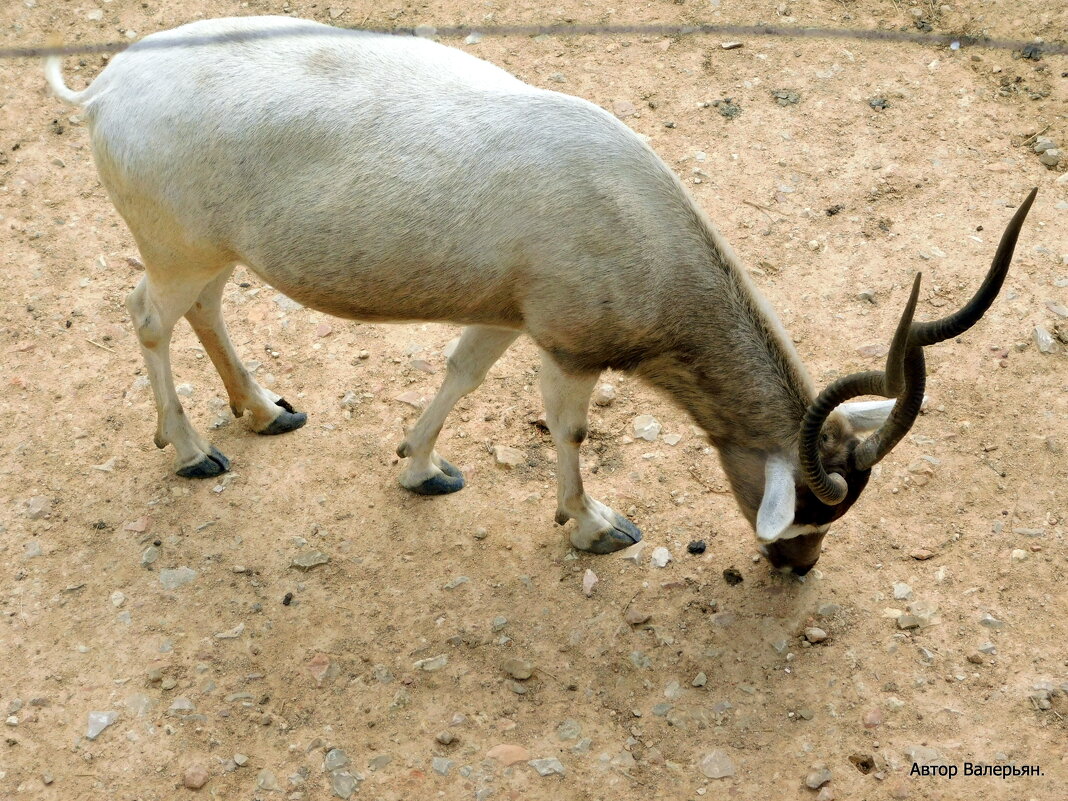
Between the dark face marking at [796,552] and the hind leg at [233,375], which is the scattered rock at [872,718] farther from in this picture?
the hind leg at [233,375]

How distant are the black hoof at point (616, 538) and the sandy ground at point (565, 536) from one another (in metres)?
0.09

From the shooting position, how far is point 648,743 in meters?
5.07

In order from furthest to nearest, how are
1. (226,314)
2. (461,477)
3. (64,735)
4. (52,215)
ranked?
1. (52,215)
2. (226,314)
3. (461,477)
4. (64,735)

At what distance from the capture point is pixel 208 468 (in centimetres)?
650

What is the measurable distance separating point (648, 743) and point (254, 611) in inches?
89.0

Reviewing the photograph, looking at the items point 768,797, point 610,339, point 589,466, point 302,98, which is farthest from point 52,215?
point 768,797

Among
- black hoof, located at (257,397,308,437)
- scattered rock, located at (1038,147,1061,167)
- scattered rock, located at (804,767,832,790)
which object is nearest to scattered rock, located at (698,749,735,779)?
scattered rock, located at (804,767,832,790)

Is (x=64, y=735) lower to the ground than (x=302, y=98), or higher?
lower

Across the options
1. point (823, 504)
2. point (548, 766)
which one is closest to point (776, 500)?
point (823, 504)

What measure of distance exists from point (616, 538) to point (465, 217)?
6.88ft

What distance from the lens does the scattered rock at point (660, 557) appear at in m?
5.95

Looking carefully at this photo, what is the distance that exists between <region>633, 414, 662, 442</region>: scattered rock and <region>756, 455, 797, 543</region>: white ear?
4.82 ft

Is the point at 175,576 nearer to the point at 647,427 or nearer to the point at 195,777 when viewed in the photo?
the point at 195,777

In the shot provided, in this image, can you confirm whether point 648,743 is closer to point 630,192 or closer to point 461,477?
point 461,477
